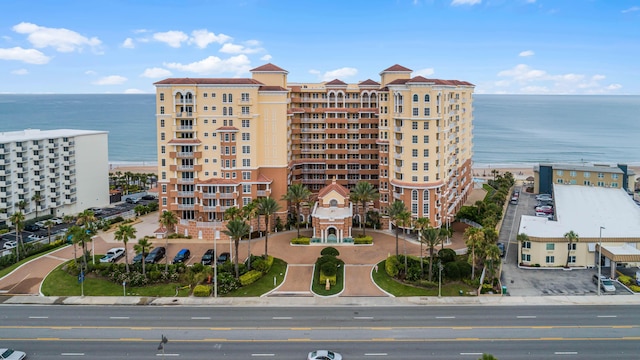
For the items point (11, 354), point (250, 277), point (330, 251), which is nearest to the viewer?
point (11, 354)

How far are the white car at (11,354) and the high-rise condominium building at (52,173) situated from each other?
50.9 metres

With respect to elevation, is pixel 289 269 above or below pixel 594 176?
below

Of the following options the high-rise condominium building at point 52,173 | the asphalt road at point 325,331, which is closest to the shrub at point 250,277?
the asphalt road at point 325,331

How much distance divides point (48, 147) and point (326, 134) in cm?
5247

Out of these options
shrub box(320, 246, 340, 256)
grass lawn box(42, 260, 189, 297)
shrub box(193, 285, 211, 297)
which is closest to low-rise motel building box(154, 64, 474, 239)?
shrub box(320, 246, 340, 256)

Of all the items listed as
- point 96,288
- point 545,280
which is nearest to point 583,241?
point 545,280

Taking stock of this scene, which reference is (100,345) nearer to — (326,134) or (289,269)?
(289,269)

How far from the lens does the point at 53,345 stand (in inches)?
1791

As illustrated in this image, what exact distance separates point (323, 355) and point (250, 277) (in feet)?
73.7

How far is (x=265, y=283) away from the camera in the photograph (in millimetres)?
61844

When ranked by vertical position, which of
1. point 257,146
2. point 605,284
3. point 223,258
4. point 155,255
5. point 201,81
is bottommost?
point 605,284

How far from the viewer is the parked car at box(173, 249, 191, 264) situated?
68.8 meters

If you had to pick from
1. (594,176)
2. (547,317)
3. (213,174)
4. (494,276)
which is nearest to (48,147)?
(213,174)

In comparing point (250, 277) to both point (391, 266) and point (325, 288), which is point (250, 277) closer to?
point (325, 288)
